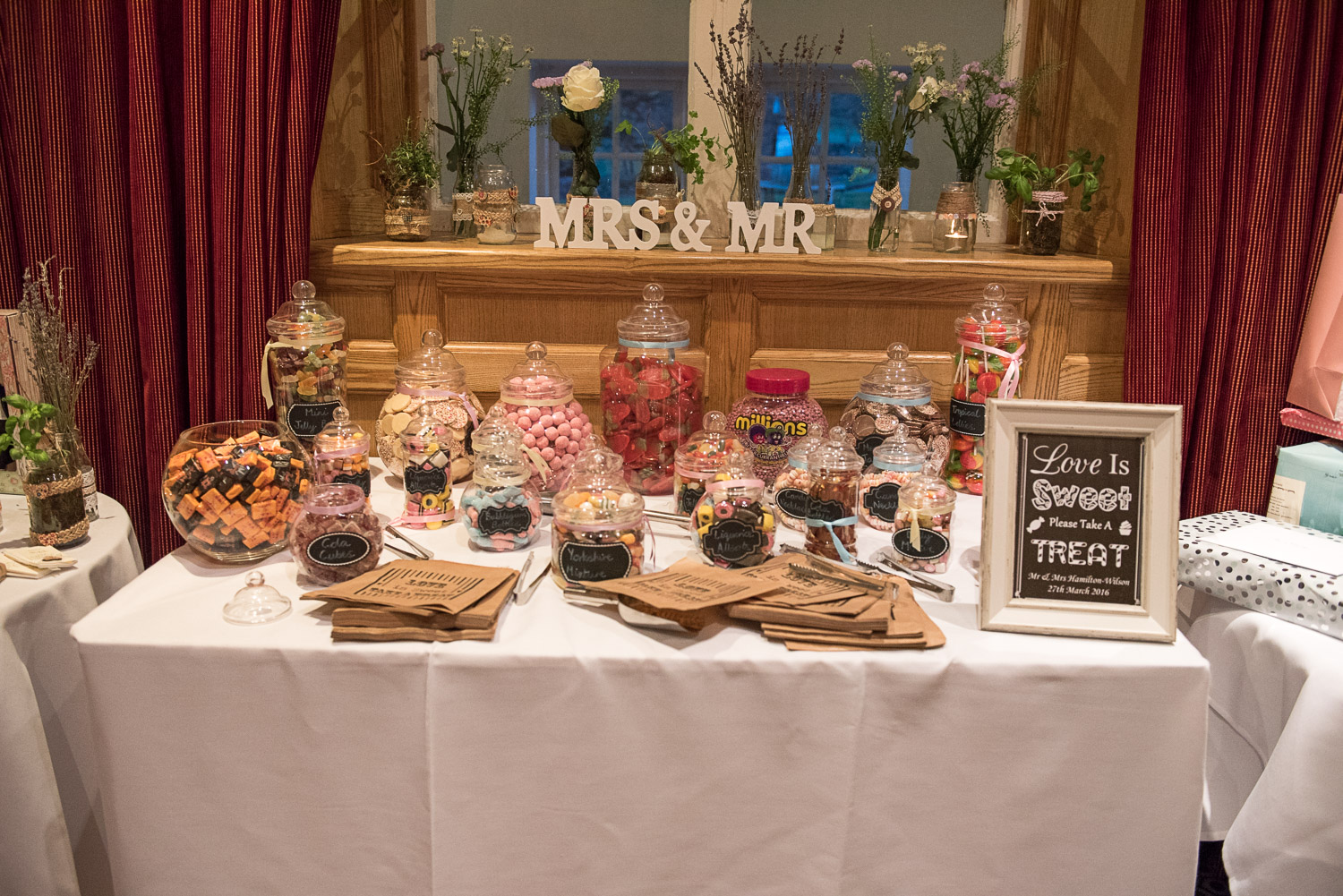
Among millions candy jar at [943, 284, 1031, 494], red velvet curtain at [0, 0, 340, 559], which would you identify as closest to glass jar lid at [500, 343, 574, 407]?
red velvet curtain at [0, 0, 340, 559]

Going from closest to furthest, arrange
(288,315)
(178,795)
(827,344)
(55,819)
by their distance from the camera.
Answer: (178,795) < (55,819) < (288,315) < (827,344)

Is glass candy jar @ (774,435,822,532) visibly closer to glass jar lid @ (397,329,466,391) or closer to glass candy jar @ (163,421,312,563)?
glass jar lid @ (397,329,466,391)

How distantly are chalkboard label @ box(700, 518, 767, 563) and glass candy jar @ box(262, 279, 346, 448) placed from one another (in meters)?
0.88

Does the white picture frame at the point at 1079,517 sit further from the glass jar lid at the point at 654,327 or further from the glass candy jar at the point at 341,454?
the glass candy jar at the point at 341,454

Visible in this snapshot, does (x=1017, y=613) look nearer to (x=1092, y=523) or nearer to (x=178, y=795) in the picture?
(x=1092, y=523)

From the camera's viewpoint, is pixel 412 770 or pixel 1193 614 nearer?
pixel 412 770

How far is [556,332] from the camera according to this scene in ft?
7.14

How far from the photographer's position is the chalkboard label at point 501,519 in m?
1.62

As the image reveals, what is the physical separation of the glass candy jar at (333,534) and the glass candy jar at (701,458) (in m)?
0.55

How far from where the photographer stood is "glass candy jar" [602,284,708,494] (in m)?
1.91

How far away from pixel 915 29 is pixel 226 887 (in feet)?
7.50

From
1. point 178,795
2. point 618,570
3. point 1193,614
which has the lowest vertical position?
point 178,795

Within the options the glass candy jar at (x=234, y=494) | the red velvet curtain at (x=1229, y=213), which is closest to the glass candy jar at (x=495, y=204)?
the glass candy jar at (x=234, y=494)

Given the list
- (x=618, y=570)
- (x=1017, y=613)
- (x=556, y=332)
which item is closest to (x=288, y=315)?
(x=556, y=332)
